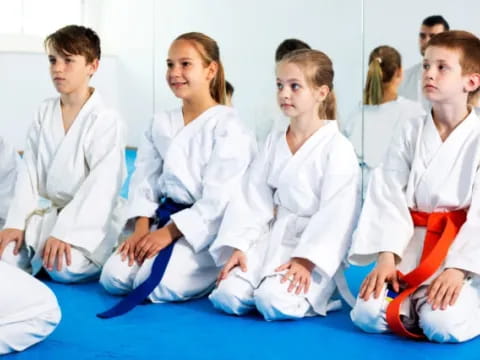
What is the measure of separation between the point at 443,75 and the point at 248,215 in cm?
91

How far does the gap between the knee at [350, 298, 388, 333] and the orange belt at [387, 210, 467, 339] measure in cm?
3

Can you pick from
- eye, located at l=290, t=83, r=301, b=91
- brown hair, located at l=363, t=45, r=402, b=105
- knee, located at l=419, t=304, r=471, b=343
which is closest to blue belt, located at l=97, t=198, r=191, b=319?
eye, located at l=290, t=83, r=301, b=91

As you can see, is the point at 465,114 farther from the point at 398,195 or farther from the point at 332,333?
the point at 332,333

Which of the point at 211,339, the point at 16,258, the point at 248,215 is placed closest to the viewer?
the point at 211,339

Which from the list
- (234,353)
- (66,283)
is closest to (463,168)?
(234,353)

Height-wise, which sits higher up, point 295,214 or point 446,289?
point 295,214

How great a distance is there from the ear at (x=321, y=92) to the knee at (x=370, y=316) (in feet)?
2.83

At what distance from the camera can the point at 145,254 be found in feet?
11.5

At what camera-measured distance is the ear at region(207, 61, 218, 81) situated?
3726mm

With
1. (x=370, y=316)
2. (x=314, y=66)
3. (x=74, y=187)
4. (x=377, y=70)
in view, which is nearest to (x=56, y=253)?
(x=74, y=187)

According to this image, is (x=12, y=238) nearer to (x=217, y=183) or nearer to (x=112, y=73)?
(x=217, y=183)

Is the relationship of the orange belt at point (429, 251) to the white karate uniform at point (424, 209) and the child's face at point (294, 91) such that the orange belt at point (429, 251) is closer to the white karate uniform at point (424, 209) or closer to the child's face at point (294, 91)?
the white karate uniform at point (424, 209)

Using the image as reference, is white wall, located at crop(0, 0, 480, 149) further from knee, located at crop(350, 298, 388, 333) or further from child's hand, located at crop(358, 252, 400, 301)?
knee, located at crop(350, 298, 388, 333)

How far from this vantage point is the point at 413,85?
5094 mm
